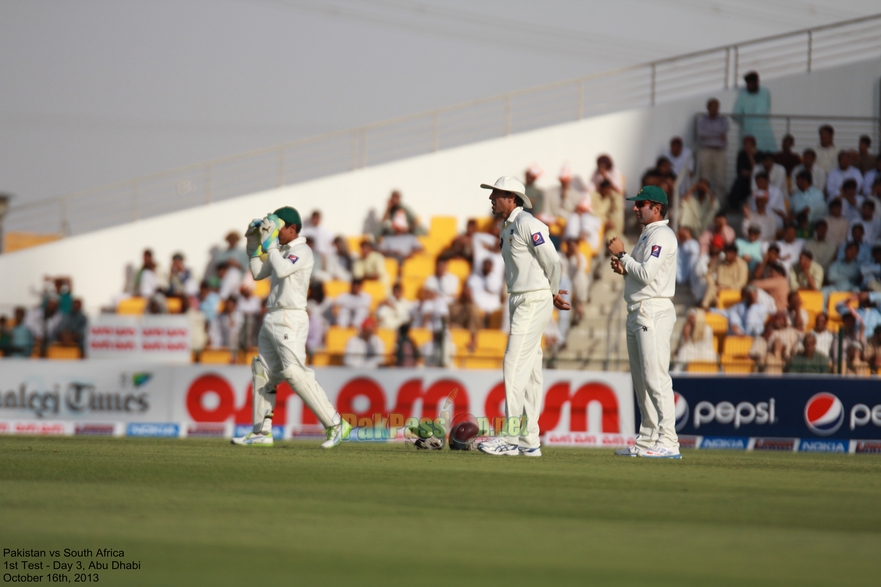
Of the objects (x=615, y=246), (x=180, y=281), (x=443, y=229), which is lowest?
(x=615, y=246)

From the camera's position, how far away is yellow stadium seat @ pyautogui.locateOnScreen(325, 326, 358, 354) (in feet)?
61.2

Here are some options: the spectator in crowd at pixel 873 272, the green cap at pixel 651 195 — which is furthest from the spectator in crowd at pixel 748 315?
the green cap at pixel 651 195

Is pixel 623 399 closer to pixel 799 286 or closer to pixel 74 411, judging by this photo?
pixel 799 286

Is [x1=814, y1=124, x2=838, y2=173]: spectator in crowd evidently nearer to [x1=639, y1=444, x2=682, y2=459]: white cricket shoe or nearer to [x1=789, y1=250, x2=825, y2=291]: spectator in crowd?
[x1=789, y1=250, x2=825, y2=291]: spectator in crowd

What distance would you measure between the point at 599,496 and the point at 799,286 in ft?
44.0

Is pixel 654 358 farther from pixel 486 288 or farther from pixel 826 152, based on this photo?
pixel 826 152

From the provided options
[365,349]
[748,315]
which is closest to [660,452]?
[748,315]

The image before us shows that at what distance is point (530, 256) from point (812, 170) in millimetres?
13652

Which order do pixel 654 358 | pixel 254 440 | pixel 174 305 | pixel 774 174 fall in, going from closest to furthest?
pixel 654 358 < pixel 254 440 < pixel 174 305 < pixel 774 174

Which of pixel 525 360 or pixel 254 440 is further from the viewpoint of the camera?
pixel 254 440

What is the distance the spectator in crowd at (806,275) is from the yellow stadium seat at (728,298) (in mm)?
1064

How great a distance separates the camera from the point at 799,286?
747 inches

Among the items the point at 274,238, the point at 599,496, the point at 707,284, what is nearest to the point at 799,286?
the point at 707,284

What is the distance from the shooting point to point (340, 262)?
21.3 meters
